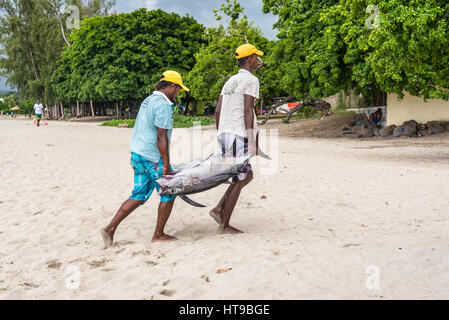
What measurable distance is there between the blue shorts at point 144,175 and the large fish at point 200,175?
10 centimetres

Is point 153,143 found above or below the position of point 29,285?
above

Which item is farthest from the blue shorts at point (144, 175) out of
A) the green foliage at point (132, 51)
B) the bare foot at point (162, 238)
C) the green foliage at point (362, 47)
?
the green foliage at point (132, 51)

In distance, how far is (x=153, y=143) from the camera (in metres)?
3.88

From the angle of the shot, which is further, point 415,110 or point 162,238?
point 415,110

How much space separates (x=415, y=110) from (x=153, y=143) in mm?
17613

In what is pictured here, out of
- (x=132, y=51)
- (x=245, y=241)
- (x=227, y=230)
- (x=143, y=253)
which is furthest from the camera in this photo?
(x=132, y=51)

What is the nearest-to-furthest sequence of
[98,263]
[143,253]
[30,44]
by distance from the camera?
1. [98,263]
2. [143,253]
3. [30,44]

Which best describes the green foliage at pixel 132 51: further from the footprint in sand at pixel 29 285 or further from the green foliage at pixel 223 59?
the footprint in sand at pixel 29 285

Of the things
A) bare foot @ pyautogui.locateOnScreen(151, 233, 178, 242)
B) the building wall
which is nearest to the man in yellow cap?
bare foot @ pyautogui.locateOnScreen(151, 233, 178, 242)

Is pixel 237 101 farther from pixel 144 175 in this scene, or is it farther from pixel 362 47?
pixel 362 47

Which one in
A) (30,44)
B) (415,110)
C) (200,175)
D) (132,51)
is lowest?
(200,175)

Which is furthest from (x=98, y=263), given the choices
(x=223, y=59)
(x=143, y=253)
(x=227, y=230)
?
(x=223, y=59)

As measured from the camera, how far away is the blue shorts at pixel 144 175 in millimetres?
3865
